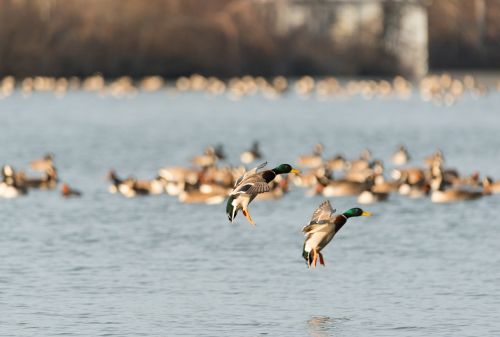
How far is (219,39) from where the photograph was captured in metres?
113

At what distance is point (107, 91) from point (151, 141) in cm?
4339

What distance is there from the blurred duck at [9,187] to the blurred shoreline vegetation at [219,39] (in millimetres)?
67352

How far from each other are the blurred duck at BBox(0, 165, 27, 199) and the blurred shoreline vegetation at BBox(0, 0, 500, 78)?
67.4m

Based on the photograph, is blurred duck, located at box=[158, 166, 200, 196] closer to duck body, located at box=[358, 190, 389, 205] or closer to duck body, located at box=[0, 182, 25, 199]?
duck body, located at box=[0, 182, 25, 199]

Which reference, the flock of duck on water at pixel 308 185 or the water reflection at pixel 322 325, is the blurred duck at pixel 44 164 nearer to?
the flock of duck on water at pixel 308 185

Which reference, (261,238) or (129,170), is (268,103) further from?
(261,238)

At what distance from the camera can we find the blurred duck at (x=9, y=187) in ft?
106

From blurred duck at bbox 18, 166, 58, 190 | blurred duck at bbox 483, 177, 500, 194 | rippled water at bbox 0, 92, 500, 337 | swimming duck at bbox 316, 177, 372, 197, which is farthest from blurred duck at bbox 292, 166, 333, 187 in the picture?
blurred duck at bbox 18, 166, 58, 190

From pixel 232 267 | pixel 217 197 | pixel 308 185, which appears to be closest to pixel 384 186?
pixel 308 185

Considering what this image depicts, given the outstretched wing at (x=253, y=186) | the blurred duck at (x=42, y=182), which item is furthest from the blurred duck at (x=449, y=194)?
the outstretched wing at (x=253, y=186)

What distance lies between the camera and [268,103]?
291ft

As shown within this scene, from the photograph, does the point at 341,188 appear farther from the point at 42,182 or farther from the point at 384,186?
the point at 42,182

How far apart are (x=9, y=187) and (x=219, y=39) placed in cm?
8077

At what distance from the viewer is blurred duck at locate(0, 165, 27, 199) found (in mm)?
32438
